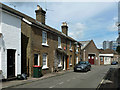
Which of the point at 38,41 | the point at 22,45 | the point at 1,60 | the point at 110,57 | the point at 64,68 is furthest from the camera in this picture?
the point at 110,57

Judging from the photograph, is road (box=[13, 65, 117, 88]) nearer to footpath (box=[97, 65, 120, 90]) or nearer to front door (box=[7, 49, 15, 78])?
footpath (box=[97, 65, 120, 90])

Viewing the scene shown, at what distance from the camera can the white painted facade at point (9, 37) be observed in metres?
10.3

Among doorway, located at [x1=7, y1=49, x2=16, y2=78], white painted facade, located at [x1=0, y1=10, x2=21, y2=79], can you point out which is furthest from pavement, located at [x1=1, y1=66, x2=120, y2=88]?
white painted facade, located at [x1=0, y1=10, x2=21, y2=79]

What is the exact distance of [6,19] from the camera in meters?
10.8

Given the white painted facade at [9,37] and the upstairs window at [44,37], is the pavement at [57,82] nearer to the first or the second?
the white painted facade at [9,37]

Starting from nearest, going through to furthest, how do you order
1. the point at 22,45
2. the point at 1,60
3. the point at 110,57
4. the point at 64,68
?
1. the point at 1,60
2. the point at 22,45
3. the point at 64,68
4. the point at 110,57

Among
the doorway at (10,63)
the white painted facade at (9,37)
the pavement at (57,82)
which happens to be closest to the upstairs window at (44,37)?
the white painted facade at (9,37)

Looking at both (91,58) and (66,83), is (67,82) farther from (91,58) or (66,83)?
(91,58)

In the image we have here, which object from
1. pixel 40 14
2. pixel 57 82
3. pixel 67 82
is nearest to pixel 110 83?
pixel 67 82

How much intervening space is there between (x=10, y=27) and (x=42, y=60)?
5.55 meters

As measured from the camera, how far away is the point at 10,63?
1124 centimetres

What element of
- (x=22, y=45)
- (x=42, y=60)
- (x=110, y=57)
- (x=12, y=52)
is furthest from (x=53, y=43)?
(x=110, y=57)

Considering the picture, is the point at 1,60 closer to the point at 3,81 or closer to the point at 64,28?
the point at 3,81

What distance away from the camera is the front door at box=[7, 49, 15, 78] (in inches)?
433
